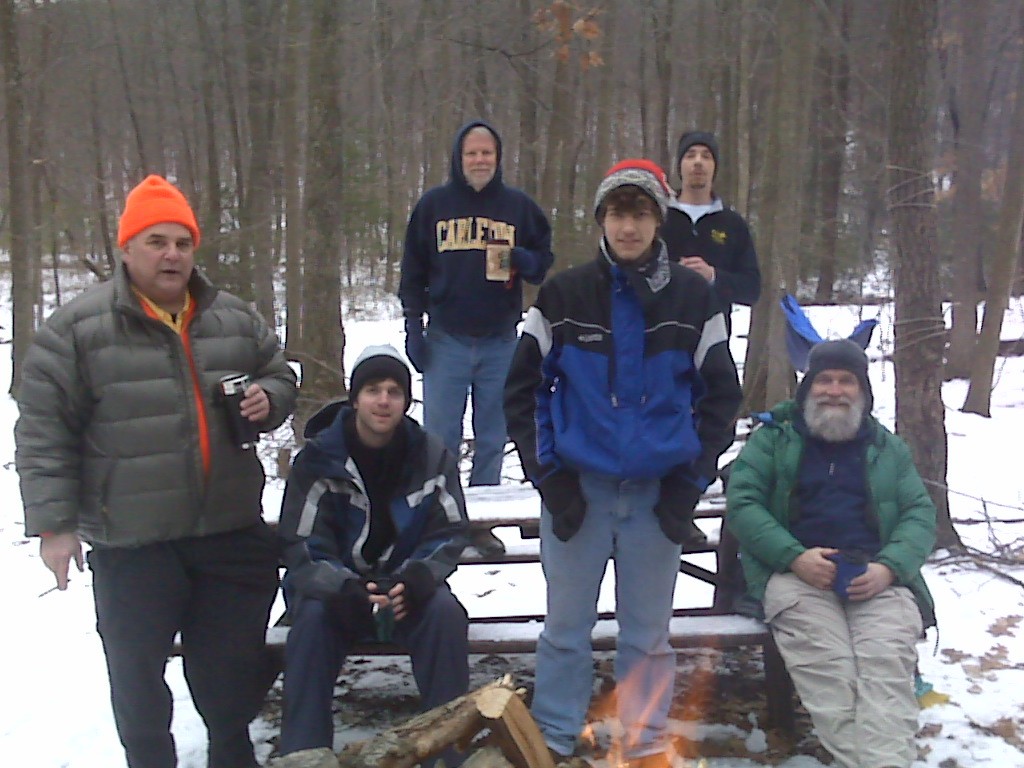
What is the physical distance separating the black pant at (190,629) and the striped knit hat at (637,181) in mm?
1733

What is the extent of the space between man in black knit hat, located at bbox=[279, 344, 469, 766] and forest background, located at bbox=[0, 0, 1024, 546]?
3052 mm

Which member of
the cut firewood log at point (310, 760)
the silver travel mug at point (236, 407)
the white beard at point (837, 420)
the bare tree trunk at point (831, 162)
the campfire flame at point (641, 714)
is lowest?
the campfire flame at point (641, 714)

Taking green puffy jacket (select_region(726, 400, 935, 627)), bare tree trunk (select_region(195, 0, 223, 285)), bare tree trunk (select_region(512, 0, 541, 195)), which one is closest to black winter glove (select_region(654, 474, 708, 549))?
green puffy jacket (select_region(726, 400, 935, 627))

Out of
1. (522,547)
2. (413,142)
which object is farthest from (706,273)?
(413,142)

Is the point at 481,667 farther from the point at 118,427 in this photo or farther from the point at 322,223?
the point at 322,223

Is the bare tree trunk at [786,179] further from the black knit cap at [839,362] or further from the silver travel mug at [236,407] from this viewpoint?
the silver travel mug at [236,407]

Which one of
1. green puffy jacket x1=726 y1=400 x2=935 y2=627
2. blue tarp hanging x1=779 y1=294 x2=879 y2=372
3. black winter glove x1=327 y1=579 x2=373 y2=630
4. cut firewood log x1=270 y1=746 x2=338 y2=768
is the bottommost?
cut firewood log x1=270 y1=746 x2=338 y2=768

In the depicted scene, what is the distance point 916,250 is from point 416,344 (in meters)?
2.85

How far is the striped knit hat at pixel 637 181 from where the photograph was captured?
3.14 metres

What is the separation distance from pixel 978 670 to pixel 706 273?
→ 7.07ft

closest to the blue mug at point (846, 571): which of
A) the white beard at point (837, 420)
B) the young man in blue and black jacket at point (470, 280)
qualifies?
the white beard at point (837, 420)

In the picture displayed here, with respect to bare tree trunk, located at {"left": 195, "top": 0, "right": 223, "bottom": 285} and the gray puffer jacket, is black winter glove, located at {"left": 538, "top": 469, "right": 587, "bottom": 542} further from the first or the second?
bare tree trunk, located at {"left": 195, "top": 0, "right": 223, "bottom": 285}

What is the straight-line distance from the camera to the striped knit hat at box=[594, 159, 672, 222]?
3.14 meters

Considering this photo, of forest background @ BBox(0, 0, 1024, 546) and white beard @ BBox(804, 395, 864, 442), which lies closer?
white beard @ BBox(804, 395, 864, 442)
